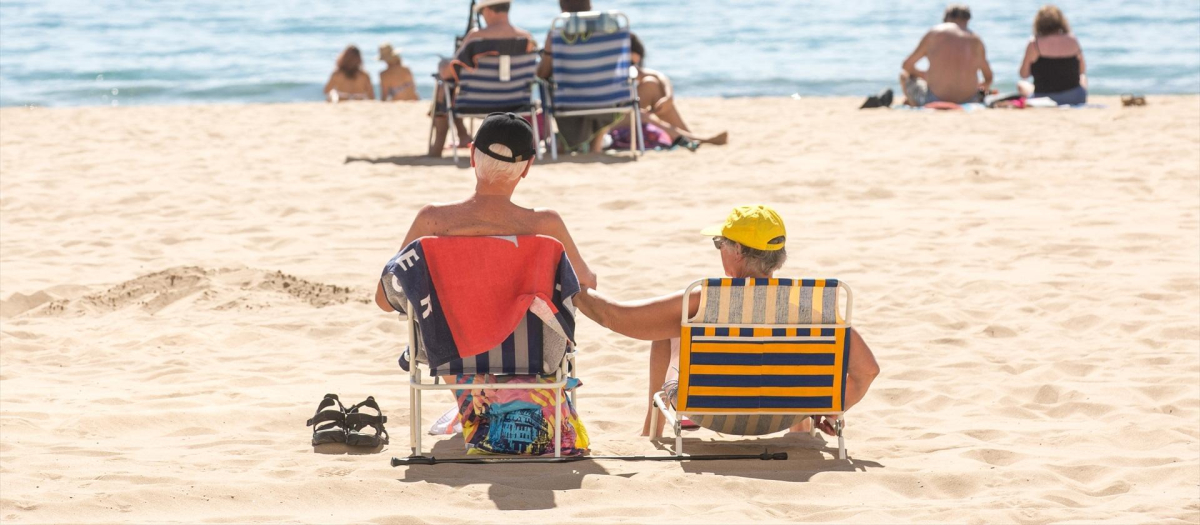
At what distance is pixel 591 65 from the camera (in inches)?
387

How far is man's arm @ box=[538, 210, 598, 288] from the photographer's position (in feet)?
12.4

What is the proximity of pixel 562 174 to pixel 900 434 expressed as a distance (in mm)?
5441

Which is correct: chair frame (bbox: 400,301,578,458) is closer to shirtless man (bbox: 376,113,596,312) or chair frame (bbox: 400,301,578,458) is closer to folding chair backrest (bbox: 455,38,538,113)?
shirtless man (bbox: 376,113,596,312)

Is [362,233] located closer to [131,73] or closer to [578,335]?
[578,335]

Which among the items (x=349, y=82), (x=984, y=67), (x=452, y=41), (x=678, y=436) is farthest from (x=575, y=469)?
(x=452, y=41)

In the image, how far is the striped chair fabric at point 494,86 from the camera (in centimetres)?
952

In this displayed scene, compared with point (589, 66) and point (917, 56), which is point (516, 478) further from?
point (917, 56)

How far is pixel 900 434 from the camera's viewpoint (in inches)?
171

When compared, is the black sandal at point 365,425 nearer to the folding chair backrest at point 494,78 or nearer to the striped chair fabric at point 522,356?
the striped chair fabric at point 522,356

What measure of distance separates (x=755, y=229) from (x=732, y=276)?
19cm

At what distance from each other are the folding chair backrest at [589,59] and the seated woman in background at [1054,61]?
4.36 meters

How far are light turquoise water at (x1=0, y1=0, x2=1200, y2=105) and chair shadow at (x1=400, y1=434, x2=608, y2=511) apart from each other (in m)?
15.6

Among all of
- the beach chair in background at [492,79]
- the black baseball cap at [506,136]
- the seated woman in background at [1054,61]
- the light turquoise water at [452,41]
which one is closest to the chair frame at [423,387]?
the black baseball cap at [506,136]

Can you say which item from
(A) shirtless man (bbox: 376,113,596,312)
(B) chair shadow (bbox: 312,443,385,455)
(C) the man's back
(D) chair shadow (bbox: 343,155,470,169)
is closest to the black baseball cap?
(A) shirtless man (bbox: 376,113,596,312)
